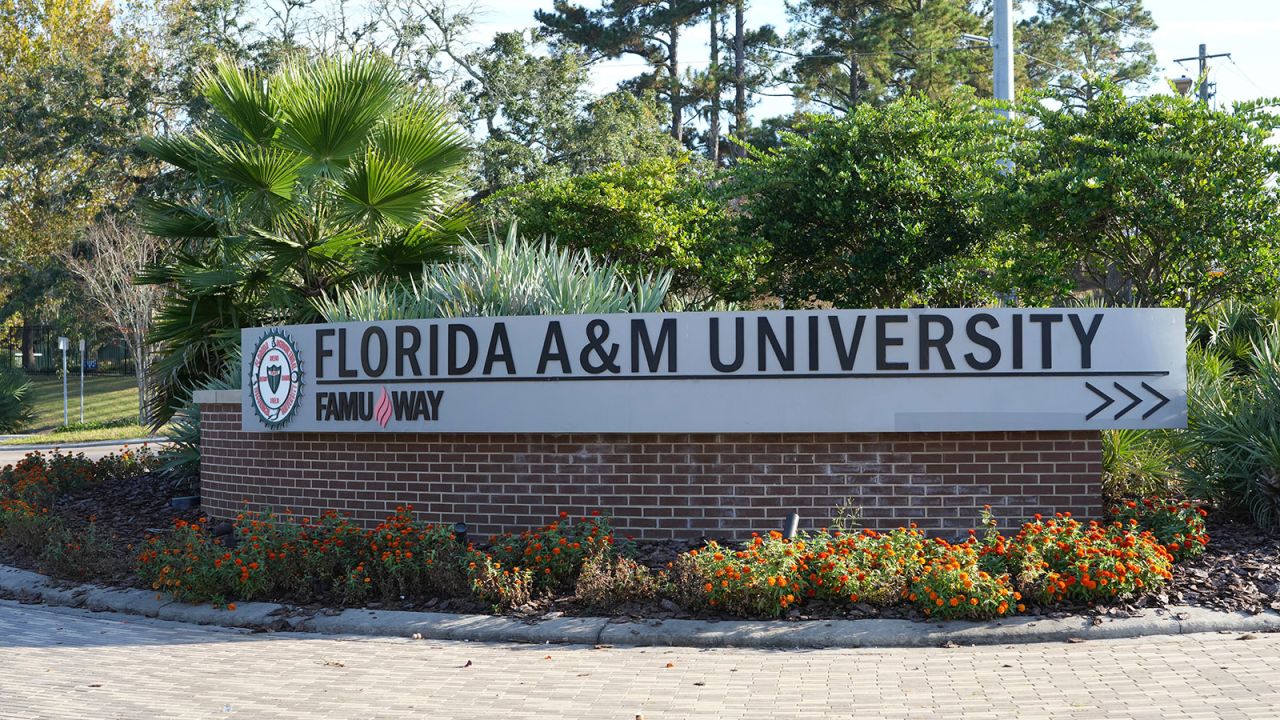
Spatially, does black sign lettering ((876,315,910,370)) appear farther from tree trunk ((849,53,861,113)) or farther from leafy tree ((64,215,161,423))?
tree trunk ((849,53,861,113))

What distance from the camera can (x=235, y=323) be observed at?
12.4m

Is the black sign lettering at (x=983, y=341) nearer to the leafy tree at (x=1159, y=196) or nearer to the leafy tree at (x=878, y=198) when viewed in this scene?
the leafy tree at (x=1159, y=196)

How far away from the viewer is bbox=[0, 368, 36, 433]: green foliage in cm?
3400

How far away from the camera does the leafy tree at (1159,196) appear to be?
10.9 m

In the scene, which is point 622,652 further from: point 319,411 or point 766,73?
point 766,73

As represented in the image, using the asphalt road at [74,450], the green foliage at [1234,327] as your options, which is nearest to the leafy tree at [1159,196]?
the green foliage at [1234,327]

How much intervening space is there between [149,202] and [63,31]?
3326 centimetres

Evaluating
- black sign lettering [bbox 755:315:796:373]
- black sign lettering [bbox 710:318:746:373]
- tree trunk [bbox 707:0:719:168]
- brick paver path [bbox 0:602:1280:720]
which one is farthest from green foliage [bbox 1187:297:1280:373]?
tree trunk [bbox 707:0:719:168]

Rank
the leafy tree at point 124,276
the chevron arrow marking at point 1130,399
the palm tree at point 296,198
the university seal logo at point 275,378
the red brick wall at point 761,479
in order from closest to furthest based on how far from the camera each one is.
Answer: the chevron arrow marking at point 1130,399
the red brick wall at point 761,479
the university seal logo at point 275,378
the palm tree at point 296,198
the leafy tree at point 124,276

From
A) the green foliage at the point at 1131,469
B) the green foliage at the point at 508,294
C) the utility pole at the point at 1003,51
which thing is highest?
the utility pole at the point at 1003,51

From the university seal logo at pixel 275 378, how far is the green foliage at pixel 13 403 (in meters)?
27.8

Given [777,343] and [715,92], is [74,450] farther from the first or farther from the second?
[715,92]

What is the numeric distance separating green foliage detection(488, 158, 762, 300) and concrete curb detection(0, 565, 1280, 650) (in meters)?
7.76

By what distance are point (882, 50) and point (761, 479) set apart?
29046mm
